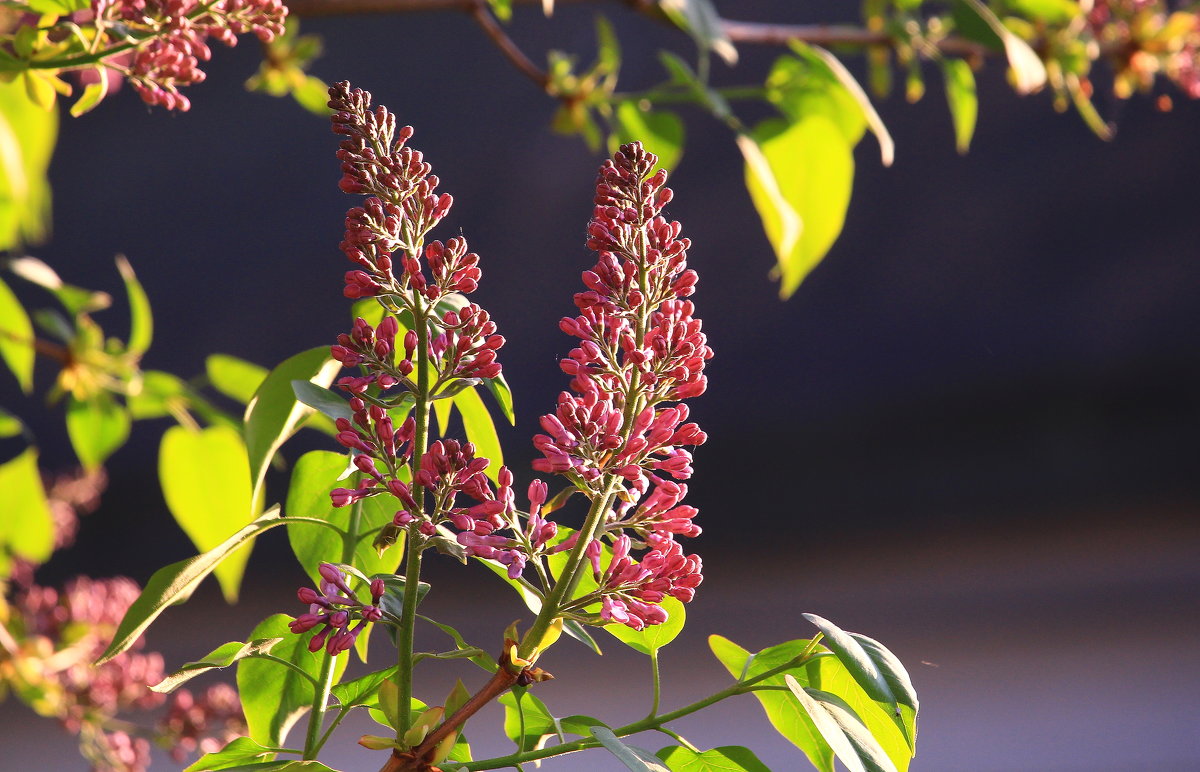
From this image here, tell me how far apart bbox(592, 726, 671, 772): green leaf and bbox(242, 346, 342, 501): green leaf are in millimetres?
61

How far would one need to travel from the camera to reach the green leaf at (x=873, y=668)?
0.39 feet

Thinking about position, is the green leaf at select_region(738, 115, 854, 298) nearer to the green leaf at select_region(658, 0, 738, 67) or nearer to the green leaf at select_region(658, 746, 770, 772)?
the green leaf at select_region(658, 0, 738, 67)

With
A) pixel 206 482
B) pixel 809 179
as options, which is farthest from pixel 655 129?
pixel 206 482

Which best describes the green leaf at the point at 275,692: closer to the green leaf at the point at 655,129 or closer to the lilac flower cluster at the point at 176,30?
the lilac flower cluster at the point at 176,30

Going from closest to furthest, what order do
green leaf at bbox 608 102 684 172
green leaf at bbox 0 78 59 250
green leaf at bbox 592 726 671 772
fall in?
green leaf at bbox 592 726 671 772 → green leaf at bbox 0 78 59 250 → green leaf at bbox 608 102 684 172

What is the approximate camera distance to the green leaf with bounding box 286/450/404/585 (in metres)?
0.16

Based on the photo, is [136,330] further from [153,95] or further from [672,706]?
[672,706]

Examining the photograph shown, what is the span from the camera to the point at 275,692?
0.53 feet

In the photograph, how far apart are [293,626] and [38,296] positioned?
4.55 ft

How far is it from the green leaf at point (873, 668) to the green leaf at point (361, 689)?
0.18 ft

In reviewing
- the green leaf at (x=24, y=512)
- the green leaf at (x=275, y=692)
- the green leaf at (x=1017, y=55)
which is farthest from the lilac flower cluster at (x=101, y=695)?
the green leaf at (x=1017, y=55)

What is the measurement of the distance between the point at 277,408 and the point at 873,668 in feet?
0.28

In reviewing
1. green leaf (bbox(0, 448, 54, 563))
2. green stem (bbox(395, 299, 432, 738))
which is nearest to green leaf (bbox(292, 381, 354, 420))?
green stem (bbox(395, 299, 432, 738))

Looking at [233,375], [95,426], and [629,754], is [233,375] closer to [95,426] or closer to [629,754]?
[95,426]
